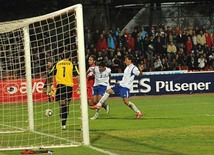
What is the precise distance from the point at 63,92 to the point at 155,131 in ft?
9.95

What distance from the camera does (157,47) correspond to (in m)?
36.9

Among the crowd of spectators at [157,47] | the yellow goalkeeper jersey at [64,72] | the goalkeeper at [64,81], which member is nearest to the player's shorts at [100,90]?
the goalkeeper at [64,81]

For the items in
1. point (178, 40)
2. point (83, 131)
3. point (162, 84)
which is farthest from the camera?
point (178, 40)

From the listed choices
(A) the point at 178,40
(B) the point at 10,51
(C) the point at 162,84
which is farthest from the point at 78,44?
(A) the point at 178,40

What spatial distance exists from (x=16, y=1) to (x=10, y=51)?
21.6 m

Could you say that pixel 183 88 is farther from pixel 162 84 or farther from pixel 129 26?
pixel 129 26

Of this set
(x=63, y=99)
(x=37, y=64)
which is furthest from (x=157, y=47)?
(x=63, y=99)

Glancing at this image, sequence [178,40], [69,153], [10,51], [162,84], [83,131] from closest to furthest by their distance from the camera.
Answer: [69,153] → [83,131] → [10,51] → [162,84] → [178,40]

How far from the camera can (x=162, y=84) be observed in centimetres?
3353

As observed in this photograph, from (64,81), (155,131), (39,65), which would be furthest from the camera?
(39,65)

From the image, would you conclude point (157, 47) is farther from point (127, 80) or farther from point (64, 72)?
point (64, 72)

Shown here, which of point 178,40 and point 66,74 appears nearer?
point 66,74

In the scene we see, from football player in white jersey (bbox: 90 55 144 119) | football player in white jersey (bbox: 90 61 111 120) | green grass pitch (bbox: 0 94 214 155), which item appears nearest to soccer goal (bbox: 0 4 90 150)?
green grass pitch (bbox: 0 94 214 155)

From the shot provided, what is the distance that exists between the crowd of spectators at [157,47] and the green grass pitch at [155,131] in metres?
9.79
